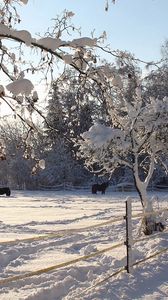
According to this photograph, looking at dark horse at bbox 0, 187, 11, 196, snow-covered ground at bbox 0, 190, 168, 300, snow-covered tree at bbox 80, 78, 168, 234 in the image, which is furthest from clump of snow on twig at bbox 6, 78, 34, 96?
dark horse at bbox 0, 187, 11, 196

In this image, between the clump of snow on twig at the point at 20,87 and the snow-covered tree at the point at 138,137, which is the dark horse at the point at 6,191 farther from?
the clump of snow on twig at the point at 20,87

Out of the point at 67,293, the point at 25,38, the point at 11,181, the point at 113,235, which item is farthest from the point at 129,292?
the point at 11,181

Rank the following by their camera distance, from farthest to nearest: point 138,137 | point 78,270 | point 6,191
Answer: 1. point 6,191
2. point 138,137
3. point 78,270

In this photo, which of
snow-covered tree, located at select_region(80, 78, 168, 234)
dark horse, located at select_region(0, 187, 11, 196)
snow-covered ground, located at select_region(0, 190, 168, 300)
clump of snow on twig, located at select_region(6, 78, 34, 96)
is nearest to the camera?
clump of snow on twig, located at select_region(6, 78, 34, 96)

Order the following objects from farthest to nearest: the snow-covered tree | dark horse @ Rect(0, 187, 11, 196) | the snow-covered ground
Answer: dark horse @ Rect(0, 187, 11, 196), the snow-covered tree, the snow-covered ground

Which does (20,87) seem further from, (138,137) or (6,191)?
(6,191)

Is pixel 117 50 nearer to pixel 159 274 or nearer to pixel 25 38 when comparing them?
pixel 25 38

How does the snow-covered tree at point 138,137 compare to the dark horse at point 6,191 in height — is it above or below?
above

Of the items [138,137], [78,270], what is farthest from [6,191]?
[78,270]

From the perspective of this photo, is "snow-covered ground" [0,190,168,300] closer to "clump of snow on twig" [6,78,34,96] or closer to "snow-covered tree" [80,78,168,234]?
"clump of snow on twig" [6,78,34,96]

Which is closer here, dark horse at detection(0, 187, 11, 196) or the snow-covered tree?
the snow-covered tree

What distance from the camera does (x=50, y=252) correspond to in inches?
488

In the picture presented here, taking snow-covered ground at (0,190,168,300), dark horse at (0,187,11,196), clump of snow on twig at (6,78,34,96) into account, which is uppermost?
dark horse at (0,187,11,196)

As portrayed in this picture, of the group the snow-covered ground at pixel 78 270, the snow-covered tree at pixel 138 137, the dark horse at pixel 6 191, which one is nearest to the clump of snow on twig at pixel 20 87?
the snow-covered ground at pixel 78 270
